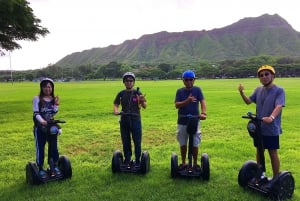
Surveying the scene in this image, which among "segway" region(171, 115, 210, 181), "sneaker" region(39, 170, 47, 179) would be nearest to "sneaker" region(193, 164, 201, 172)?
"segway" region(171, 115, 210, 181)

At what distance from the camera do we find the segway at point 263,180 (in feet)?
20.7

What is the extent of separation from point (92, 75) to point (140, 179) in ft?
575

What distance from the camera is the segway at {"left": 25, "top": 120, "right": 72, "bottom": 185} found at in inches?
281

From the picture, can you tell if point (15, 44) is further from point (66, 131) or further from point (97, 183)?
point (97, 183)

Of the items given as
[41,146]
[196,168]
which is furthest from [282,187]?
[41,146]

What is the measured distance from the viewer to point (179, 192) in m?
6.83

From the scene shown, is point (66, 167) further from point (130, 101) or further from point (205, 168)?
point (205, 168)

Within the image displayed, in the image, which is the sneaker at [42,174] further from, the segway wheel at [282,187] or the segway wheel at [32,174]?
the segway wheel at [282,187]

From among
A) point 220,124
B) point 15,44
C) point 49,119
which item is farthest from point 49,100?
point 15,44

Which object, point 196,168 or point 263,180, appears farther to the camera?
point 196,168

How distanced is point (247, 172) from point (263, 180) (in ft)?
1.13

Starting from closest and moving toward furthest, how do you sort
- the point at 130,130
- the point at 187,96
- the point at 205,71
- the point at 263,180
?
the point at 263,180 < the point at 187,96 < the point at 130,130 < the point at 205,71

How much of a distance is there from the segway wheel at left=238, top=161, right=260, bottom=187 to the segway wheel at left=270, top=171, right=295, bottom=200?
637 millimetres

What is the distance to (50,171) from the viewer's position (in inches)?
296
